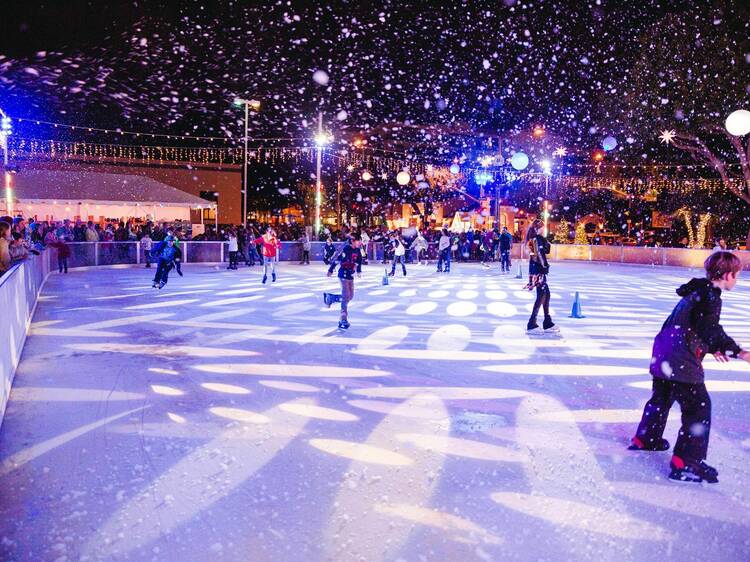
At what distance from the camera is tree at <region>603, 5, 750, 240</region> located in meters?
24.3

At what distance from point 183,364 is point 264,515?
414 cm

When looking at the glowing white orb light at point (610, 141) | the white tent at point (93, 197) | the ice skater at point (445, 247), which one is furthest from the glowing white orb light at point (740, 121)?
the white tent at point (93, 197)

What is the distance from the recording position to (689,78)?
2548 centimetres

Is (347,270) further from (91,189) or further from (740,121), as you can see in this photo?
(91,189)

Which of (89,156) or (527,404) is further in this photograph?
(89,156)

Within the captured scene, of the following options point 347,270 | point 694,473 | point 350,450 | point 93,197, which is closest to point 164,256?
point 347,270

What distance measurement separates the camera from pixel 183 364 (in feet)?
23.6

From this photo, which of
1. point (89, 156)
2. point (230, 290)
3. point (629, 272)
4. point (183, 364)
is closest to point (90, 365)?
point (183, 364)

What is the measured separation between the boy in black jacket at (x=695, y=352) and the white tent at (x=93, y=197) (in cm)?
2902

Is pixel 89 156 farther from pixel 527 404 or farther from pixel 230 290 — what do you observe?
pixel 527 404

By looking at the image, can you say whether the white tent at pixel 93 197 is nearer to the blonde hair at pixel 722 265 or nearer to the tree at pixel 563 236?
the tree at pixel 563 236

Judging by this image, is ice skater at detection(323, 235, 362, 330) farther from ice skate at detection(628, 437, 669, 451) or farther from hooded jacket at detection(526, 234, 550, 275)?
ice skate at detection(628, 437, 669, 451)

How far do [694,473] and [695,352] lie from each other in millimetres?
745

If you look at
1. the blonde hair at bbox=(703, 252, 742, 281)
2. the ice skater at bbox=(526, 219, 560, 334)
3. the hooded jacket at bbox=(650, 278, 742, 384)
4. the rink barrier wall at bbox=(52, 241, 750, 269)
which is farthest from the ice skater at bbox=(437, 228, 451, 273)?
the blonde hair at bbox=(703, 252, 742, 281)
